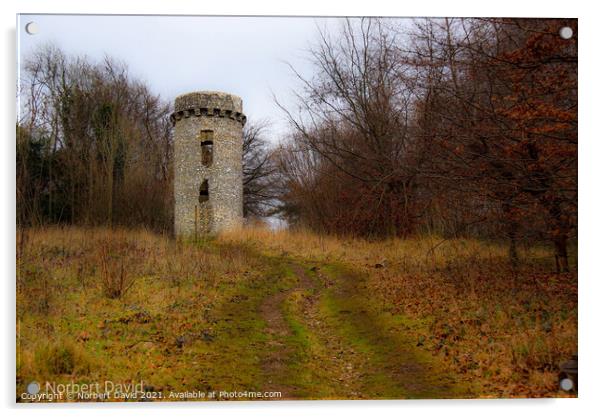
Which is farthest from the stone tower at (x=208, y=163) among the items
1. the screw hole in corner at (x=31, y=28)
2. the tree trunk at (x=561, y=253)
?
the tree trunk at (x=561, y=253)

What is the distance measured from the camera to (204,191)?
13531mm

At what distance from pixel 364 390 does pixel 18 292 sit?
10.7 ft

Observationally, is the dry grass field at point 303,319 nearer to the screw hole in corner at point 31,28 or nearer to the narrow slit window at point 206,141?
the screw hole in corner at point 31,28

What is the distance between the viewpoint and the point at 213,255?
8109 mm

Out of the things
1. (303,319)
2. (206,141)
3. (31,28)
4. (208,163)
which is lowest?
→ (303,319)

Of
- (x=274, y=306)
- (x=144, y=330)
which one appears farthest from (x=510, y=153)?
(x=144, y=330)

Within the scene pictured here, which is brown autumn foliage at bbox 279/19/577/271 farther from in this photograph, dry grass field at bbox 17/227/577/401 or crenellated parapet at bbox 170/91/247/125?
crenellated parapet at bbox 170/91/247/125

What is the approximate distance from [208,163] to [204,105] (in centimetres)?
175

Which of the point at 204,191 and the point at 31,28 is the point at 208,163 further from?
the point at 31,28

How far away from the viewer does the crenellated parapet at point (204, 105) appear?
1329cm

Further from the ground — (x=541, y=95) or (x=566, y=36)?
(x=566, y=36)

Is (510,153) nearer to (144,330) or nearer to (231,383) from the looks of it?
(231,383)

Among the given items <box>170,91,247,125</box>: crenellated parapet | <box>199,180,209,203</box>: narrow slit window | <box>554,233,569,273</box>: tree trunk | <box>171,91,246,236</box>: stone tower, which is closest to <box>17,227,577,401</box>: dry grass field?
<box>554,233,569,273</box>: tree trunk

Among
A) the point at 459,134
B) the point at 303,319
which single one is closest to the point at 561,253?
the point at 459,134
